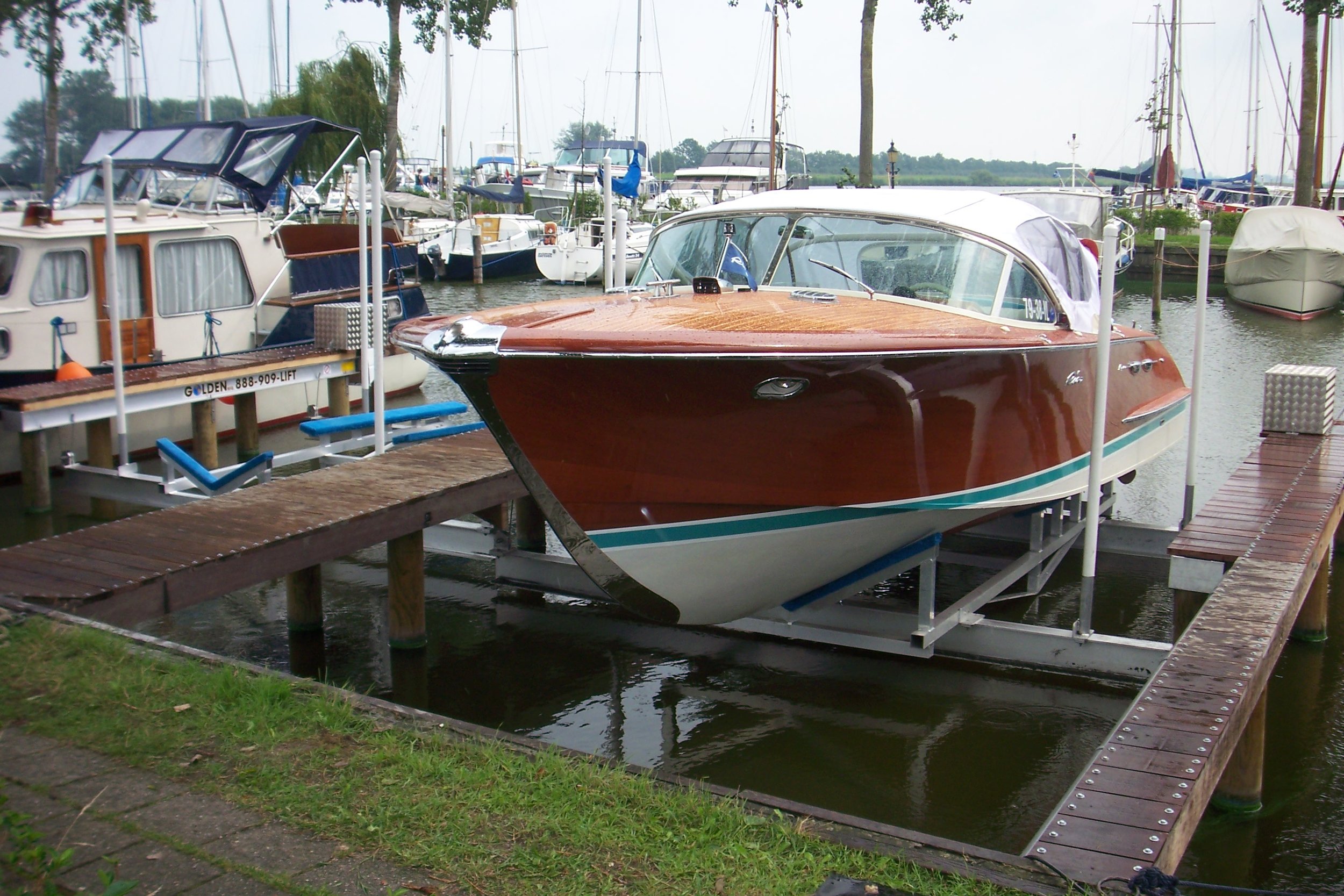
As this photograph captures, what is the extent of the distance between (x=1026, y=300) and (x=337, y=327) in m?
8.62

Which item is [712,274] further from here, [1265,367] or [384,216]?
[384,216]

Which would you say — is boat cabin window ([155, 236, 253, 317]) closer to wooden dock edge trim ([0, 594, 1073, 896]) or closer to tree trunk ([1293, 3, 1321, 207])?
wooden dock edge trim ([0, 594, 1073, 896])

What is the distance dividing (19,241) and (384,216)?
11805 millimetres

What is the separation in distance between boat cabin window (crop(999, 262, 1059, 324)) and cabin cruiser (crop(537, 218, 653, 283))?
2479 cm

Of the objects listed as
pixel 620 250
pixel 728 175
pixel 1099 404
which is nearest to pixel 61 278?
pixel 620 250

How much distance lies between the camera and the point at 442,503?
24.0ft

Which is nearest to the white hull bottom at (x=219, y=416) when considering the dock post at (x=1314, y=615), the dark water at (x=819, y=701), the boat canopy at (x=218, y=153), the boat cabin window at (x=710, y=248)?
the boat canopy at (x=218, y=153)

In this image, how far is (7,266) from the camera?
35.2 feet

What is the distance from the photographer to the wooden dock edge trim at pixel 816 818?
10.7 ft

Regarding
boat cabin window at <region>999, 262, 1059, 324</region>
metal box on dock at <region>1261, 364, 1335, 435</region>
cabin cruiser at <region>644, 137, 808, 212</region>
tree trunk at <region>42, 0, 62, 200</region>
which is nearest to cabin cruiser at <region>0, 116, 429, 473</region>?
tree trunk at <region>42, 0, 62, 200</region>

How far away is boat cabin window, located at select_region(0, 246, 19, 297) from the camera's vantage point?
10688 millimetres

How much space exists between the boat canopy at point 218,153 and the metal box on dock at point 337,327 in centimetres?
166

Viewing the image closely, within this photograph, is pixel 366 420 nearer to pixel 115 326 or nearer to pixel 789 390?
pixel 115 326

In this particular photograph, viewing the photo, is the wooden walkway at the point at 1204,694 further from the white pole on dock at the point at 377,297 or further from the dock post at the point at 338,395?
the dock post at the point at 338,395
